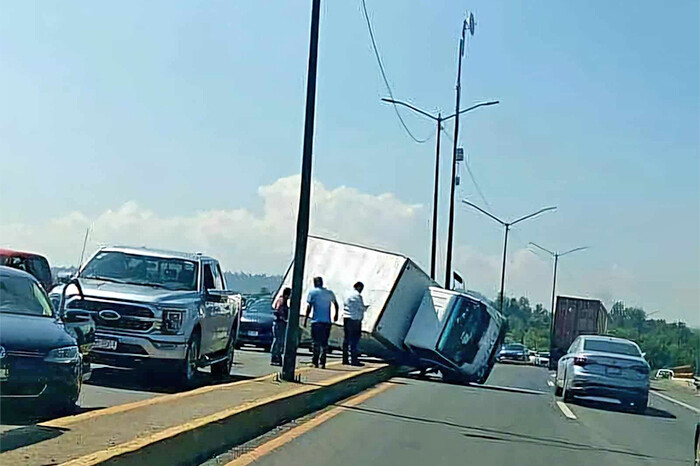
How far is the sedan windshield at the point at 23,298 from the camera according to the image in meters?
11.5

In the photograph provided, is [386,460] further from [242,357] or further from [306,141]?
[242,357]

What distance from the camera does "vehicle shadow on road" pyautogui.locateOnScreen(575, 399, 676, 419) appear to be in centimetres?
2073

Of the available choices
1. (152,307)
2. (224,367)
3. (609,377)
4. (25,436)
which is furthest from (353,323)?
(25,436)

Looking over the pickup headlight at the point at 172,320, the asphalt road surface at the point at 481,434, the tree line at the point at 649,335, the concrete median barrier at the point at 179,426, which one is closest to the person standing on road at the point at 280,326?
the asphalt road surface at the point at 481,434

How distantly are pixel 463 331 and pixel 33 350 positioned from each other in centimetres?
1588

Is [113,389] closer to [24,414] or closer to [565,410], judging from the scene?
[24,414]

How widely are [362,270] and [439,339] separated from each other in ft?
8.46

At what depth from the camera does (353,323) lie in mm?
23422

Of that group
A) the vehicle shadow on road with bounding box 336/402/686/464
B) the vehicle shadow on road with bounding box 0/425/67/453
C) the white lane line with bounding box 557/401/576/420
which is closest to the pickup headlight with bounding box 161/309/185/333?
the vehicle shadow on road with bounding box 336/402/686/464

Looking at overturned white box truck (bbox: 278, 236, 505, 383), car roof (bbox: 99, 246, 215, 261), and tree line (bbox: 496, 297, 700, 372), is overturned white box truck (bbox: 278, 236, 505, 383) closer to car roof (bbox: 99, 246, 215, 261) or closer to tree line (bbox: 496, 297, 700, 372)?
car roof (bbox: 99, 246, 215, 261)

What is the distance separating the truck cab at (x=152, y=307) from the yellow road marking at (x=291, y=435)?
225cm

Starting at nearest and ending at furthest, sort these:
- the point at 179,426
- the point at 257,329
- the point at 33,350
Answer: the point at 179,426 < the point at 33,350 < the point at 257,329

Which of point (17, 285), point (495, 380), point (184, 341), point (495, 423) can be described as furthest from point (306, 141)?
point (495, 380)

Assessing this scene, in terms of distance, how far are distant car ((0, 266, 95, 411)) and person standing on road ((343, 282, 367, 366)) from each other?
1174cm
